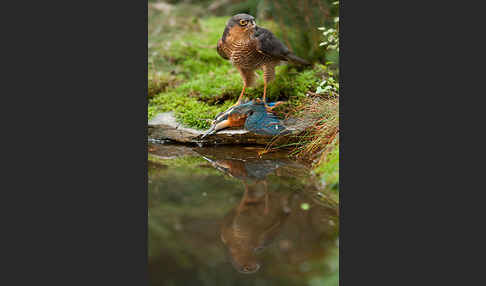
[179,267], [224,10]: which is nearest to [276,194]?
[179,267]

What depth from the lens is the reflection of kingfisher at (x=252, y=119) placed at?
3.61 metres

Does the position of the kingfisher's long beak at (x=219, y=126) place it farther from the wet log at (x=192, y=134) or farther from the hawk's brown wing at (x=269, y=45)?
the hawk's brown wing at (x=269, y=45)

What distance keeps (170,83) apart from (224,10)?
410 cm

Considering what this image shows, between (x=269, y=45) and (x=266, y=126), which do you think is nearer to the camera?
(x=269, y=45)

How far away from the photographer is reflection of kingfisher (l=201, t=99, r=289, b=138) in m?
3.61

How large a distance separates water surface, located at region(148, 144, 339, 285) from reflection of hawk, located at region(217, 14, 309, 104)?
997 millimetres

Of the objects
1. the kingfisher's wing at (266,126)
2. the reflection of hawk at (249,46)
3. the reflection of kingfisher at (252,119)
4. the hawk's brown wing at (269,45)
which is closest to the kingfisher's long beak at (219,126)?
the reflection of kingfisher at (252,119)

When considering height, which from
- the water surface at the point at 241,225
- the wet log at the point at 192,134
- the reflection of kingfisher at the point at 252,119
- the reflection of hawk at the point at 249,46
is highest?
the reflection of hawk at the point at 249,46

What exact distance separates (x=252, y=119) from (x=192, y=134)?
0.65 metres

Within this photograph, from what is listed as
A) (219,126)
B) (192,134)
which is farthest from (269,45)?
(192,134)

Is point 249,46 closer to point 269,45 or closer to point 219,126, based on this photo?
point 269,45

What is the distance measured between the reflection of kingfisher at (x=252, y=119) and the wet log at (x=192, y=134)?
0.05 meters

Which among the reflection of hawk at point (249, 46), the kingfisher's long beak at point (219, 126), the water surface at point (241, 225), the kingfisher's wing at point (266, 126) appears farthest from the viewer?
the kingfisher's long beak at point (219, 126)

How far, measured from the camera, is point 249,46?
3406mm
